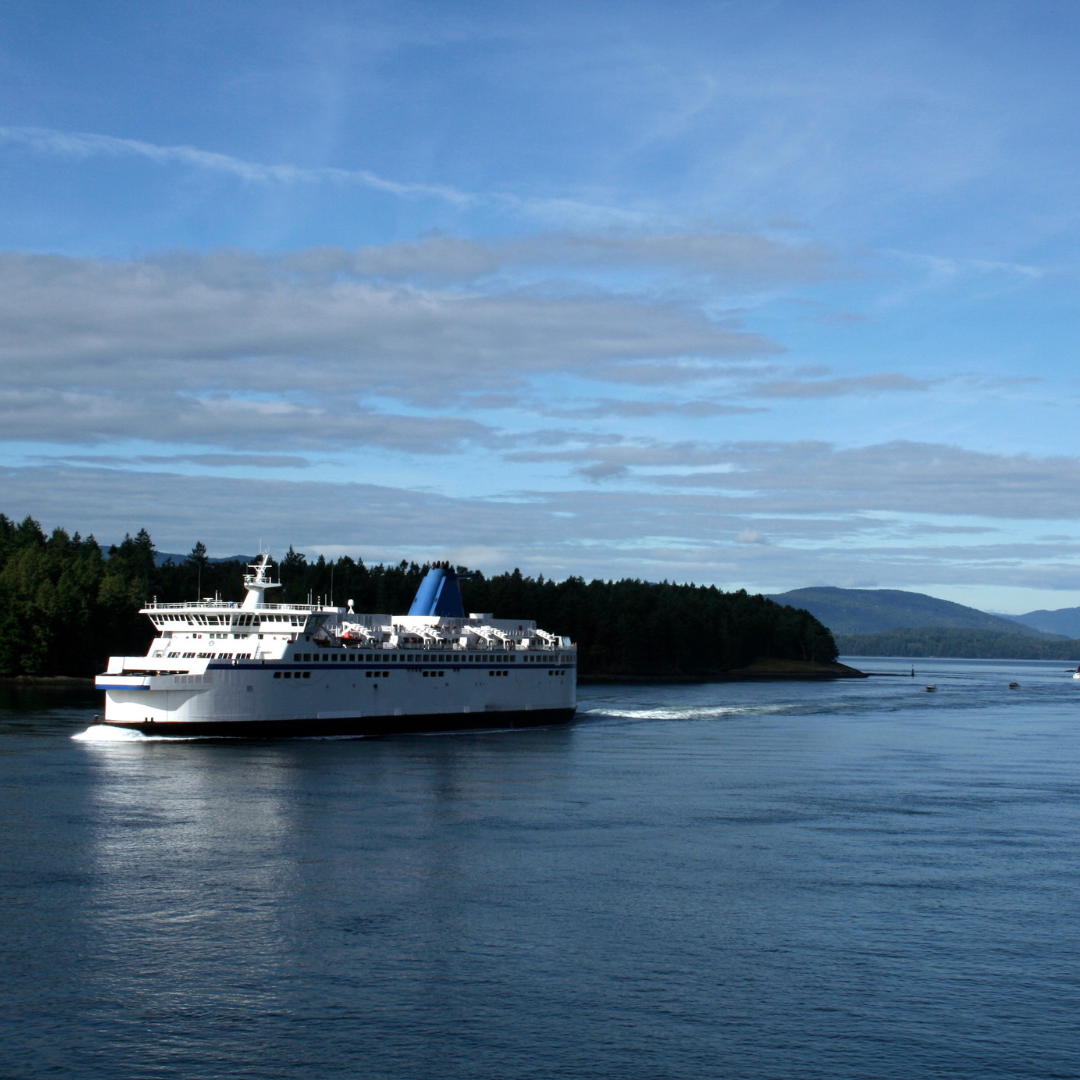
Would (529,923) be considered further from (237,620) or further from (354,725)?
(237,620)

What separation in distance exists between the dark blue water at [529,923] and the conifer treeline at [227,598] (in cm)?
6850

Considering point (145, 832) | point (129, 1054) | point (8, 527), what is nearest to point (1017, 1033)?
point (129, 1054)

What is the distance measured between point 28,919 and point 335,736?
140ft

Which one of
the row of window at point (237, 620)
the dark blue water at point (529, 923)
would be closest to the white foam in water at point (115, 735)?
the row of window at point (237, 620)

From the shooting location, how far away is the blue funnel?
276 feet

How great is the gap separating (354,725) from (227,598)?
307 feet

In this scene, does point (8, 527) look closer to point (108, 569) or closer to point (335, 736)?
point (108, 569)

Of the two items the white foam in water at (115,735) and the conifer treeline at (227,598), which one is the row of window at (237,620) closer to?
the white foam in water at (115,735)

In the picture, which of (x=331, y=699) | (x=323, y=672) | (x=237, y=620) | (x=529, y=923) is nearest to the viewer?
(x=529, y=923)

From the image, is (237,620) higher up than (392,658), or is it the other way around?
(237,620)

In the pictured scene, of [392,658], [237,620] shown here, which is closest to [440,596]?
[392,658]

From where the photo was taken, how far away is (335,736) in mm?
70812

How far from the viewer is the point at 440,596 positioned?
84562mm

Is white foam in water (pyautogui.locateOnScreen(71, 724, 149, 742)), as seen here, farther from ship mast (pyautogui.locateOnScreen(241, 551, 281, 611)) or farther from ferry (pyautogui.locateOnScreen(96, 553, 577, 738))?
ship mast (pyautogui.locateOnScreen(241, 551, 281, 611))
